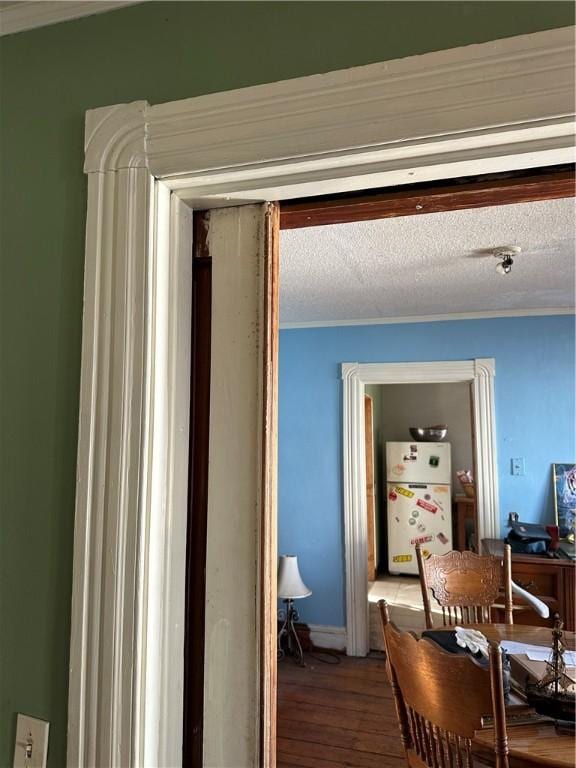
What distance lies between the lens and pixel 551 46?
601 mm

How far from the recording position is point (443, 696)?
1.46 metres

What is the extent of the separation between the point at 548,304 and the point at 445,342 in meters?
0.68

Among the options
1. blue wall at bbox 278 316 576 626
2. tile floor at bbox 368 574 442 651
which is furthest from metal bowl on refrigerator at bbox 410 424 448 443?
blue wall at bbox 278 316 576 626

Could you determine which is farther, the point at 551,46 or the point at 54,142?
the point at 54,142

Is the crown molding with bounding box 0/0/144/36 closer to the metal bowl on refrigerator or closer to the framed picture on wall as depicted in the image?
the framed picture on wall

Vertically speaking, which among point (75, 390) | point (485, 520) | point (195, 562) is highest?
point (75, 390)

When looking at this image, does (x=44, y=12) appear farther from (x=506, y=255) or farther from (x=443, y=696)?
(x=506, y=255)

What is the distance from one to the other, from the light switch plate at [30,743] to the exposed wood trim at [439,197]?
2.69 ft

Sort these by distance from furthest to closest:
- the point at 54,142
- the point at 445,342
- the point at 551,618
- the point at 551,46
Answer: the point at 445,342
the point at 551,618
the point at 54,142
the point at 551,46

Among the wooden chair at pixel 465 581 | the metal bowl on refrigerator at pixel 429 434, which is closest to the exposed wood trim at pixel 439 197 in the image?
the wooden chair at pixel 465 581

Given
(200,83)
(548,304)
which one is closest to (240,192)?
(200,83)

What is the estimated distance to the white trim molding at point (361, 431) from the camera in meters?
3.63

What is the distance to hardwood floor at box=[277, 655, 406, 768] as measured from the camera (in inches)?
105

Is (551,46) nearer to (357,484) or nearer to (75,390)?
(75,390)
